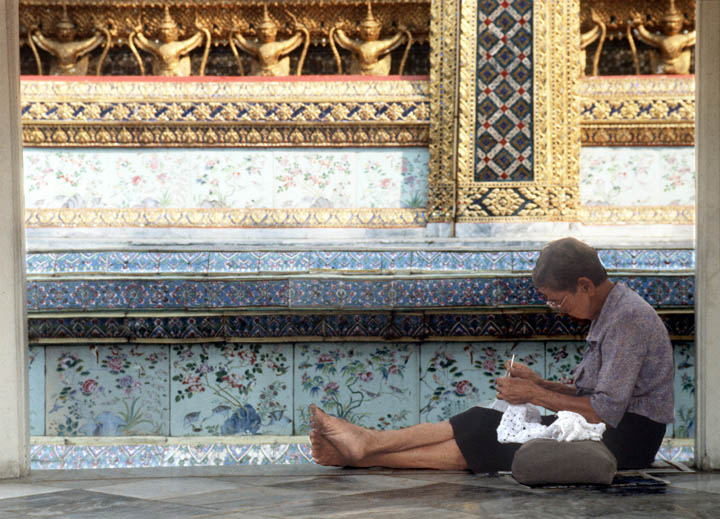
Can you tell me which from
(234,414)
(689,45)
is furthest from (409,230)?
(689,45)

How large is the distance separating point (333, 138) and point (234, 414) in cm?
150

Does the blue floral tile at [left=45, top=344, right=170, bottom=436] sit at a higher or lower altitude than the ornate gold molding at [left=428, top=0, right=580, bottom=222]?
lower

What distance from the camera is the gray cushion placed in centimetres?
354

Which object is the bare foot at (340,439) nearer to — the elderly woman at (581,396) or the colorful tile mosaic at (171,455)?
the elderly woman at (581,396)

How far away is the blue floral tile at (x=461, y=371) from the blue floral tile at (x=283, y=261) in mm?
609

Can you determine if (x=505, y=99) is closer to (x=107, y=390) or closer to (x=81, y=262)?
(x=81, y=262)

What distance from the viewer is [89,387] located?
4613 millimetres

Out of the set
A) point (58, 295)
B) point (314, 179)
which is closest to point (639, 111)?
point (314, 179)

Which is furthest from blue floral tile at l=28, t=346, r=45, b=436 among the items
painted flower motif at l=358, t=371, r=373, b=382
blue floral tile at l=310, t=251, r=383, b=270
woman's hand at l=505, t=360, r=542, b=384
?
woman's hand at l=505, t=360, r=542, b=384

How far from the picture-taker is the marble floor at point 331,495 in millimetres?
3104

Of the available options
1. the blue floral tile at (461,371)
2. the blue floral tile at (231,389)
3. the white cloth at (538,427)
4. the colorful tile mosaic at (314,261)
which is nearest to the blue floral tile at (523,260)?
the colorful tile mosaic at (314,261)

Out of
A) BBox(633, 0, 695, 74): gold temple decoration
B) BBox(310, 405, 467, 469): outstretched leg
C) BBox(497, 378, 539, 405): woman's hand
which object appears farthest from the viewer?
BBox(633, 0, 695, 74): gold temple decoration

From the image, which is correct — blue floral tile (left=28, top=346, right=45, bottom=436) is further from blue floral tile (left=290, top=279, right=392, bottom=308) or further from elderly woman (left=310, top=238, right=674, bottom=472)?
elderly woman (left=310, top=238, right=674, bottom=472)

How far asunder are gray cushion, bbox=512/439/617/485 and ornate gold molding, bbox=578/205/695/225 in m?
1.86
